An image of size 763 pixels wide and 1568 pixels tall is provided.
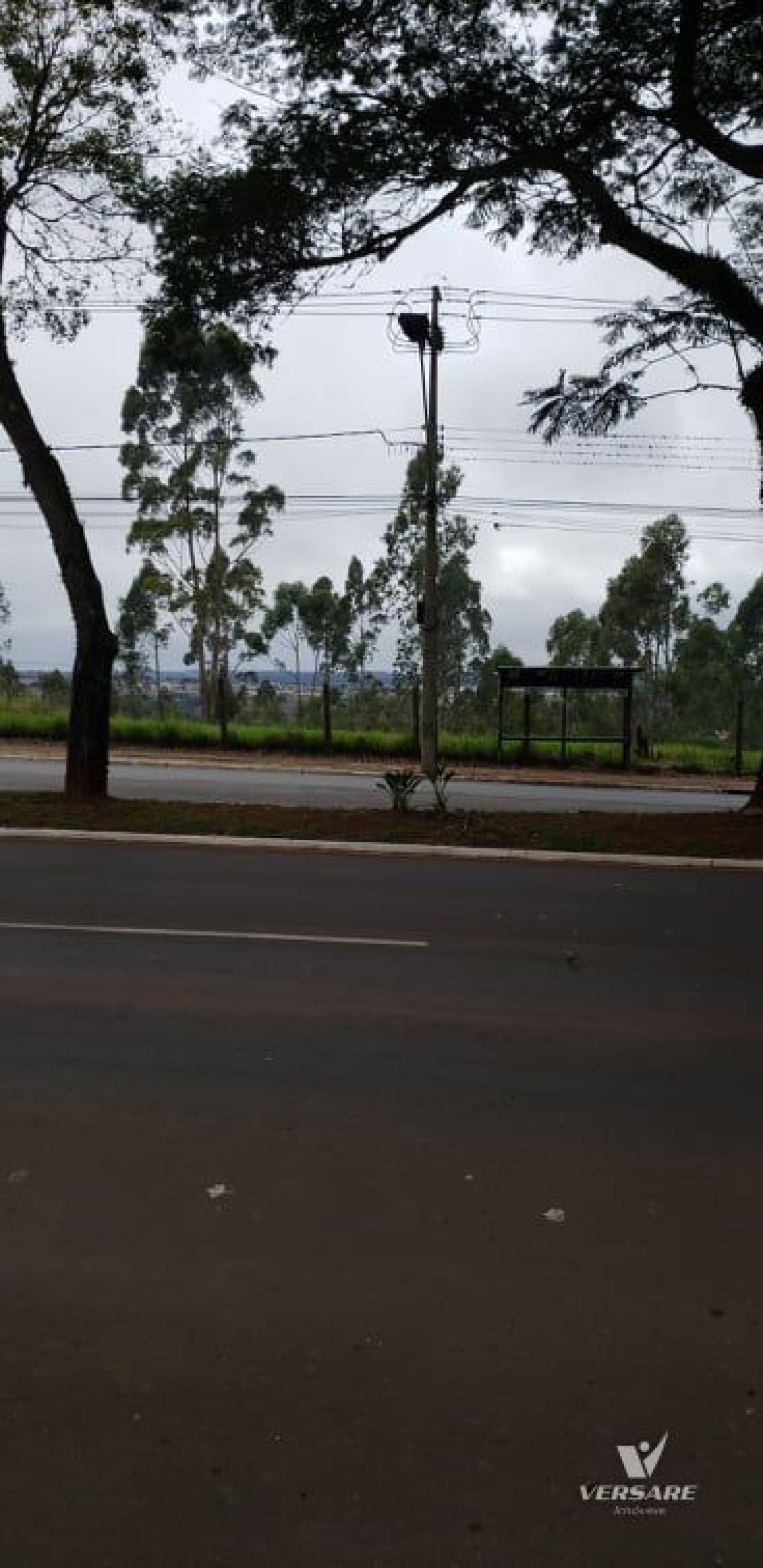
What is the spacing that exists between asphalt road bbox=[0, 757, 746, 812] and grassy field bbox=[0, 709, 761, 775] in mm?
3974

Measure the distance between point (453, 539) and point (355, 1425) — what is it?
41.9 m

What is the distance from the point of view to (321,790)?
18844 mm

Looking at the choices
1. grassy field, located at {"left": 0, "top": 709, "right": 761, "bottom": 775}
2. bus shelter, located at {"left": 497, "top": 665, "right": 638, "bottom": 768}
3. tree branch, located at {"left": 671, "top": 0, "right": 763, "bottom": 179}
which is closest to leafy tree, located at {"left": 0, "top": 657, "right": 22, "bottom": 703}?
grassy field, located at {"left": 0, "top": 709, "right": 761, "bottom": 775}

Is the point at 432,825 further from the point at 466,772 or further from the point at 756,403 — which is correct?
the point at 466,772

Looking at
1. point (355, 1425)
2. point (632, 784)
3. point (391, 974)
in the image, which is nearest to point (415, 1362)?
point (355, 1425)

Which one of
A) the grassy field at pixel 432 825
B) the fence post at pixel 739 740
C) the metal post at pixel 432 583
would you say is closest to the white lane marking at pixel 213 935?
the grassy field at pixel 432 825

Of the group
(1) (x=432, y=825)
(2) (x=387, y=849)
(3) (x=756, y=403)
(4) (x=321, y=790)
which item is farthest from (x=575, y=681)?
(2) (x=387, y=849)

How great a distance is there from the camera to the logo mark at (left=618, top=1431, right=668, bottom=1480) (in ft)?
8.21

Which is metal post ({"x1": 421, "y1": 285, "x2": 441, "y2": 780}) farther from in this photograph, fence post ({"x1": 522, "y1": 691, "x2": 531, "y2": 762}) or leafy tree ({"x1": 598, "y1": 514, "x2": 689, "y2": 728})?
leafy tree ({"x1": 598, "y1": 514, "x2": 689, "y2": 728})

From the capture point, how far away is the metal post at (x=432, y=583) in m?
22.8

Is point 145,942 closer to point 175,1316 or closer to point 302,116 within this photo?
point 175,1316

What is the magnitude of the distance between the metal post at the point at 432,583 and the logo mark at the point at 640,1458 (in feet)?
65.7

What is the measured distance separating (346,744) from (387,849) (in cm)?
1638

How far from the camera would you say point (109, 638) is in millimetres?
13844
